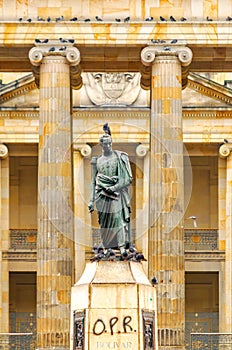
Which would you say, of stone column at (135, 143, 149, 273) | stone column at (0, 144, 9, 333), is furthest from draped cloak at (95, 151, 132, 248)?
stone column at (0, 144, 9, 333)

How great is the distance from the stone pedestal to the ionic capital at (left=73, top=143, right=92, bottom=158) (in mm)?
31478

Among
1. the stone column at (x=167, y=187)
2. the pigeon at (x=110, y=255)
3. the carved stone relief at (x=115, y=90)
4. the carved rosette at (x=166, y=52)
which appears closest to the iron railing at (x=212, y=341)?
the stone column at (x=167, y=187)

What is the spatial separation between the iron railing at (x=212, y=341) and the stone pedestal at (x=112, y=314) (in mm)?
20451

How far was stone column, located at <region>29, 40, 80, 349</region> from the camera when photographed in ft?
205

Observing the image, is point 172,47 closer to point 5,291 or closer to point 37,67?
point 37,67

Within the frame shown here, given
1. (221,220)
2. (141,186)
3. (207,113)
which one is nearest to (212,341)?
(221,220)

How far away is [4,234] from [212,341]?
15046mm

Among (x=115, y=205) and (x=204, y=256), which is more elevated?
(x=204, y=256)

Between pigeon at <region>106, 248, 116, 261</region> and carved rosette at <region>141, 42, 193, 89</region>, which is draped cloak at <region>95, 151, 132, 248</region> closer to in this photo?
pigeon at <region>106, 248, 116, 261</region>

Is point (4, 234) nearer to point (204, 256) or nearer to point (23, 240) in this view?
point (23, 240)

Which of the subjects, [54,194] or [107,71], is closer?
[54,194]

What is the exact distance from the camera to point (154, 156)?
64312mm

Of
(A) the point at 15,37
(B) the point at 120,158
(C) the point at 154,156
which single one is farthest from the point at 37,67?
(B) the point at 120,158

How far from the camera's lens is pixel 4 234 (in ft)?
256
